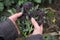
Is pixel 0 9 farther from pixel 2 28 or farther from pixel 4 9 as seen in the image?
pixel 2 28

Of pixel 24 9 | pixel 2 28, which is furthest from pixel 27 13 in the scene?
pixel 2 28

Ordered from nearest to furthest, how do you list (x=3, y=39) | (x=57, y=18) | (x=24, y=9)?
(x=3, y=39)
(x=24, y=9)
(x=57, y=18)

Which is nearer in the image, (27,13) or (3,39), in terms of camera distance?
(3,39)

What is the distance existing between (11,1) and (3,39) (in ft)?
4.32

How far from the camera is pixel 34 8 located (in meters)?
3.04

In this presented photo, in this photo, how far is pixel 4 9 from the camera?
331 cm

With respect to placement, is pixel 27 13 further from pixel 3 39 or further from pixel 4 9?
pixel 3 39

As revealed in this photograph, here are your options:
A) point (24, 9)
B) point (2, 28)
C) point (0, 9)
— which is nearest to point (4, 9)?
point (0, 9)

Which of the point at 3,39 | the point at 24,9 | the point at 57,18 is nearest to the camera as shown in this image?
the point at 3,39

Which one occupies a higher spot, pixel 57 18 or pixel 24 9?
pixel 24 9

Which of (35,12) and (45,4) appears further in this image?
(45,4)

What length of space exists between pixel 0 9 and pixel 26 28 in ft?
1.73

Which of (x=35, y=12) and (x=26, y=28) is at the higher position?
(x=35, y=12)

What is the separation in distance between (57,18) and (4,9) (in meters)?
0.82
